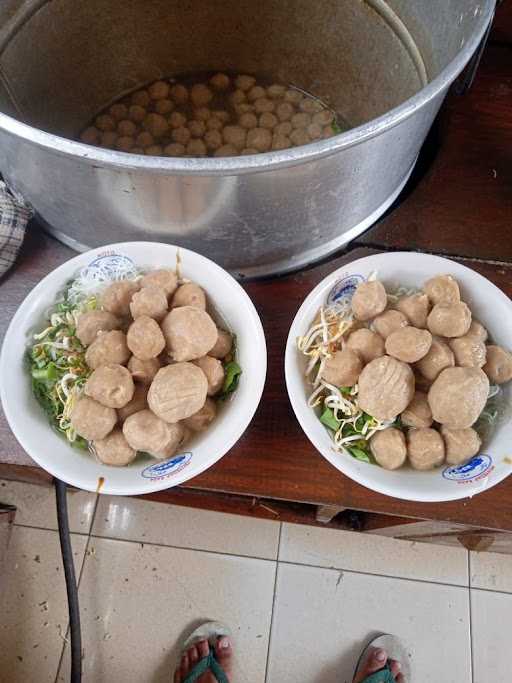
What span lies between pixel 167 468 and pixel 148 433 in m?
0.05

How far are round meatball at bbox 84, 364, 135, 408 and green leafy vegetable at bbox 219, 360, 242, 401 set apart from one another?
0.12 metres

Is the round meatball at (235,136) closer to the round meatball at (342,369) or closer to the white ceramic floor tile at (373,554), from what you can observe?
the round meatball at (342,369)

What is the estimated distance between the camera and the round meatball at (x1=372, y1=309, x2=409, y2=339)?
73cm

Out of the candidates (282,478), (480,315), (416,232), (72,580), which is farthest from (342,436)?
(72,580)

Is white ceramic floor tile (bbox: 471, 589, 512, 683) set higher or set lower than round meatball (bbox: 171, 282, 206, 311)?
lower

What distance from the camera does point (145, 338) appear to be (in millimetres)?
691

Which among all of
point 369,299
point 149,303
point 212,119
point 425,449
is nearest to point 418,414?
point 425,449

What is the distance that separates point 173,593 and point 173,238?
35.5 inches

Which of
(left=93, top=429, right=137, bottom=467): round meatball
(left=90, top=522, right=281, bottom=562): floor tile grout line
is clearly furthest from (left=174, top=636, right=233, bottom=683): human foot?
(left=93, top=429, right=137, bottom=467): round meatball

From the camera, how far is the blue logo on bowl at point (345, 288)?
77 centimetres

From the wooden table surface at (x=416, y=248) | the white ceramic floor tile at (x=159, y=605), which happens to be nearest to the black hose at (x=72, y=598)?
the white ceramic floor tile at (x=159, y=605)

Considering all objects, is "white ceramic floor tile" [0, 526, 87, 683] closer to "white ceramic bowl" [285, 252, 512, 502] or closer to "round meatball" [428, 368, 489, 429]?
"white ceramic bowl" [285, 252, 512, 502]

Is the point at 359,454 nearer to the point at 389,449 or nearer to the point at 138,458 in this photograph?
the point at 389,449

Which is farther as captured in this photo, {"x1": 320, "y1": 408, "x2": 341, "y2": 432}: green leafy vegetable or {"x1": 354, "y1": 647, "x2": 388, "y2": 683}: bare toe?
{"x1": 354, "y1": 647, "x2": 388, "y2": 683}: bare toe
